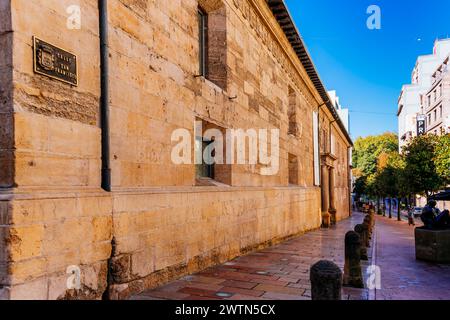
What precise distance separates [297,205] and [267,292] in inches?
307

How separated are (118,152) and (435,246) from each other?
23.4 ft

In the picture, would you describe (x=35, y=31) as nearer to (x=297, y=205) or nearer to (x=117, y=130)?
(x=117, y=130)

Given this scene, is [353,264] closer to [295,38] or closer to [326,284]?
[326,284]

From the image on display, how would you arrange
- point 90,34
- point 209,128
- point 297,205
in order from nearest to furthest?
1. point 90,34
2. point 209,128
3. point 297,205

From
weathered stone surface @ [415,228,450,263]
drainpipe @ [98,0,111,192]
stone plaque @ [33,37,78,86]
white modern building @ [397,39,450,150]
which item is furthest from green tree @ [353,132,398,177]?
stone plaque @ [33,37,78,86]

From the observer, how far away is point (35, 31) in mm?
3254

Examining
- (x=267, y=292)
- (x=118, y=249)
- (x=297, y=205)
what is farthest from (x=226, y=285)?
(x=297, y=205)

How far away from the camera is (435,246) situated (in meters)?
7.72

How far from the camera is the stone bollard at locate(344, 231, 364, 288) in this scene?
5.10m

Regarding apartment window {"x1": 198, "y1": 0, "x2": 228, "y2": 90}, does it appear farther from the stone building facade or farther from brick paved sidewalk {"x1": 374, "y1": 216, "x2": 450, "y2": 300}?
brick paved sidewalk {"x1": 374, "y1": 216, "x2": 450, "y2": 300}

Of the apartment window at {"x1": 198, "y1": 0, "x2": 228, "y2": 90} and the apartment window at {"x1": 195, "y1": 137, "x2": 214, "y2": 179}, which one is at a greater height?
the apartment window at {"x1": 198, "y1": 0, "x2": 228, "y2": 90}

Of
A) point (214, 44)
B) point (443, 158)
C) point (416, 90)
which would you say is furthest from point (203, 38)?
point (416, 90)

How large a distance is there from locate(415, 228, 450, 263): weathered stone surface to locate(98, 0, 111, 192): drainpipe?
717cm

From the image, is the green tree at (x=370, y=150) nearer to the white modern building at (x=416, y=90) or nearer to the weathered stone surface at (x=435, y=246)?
the white modern building at (x=416, y=90)
